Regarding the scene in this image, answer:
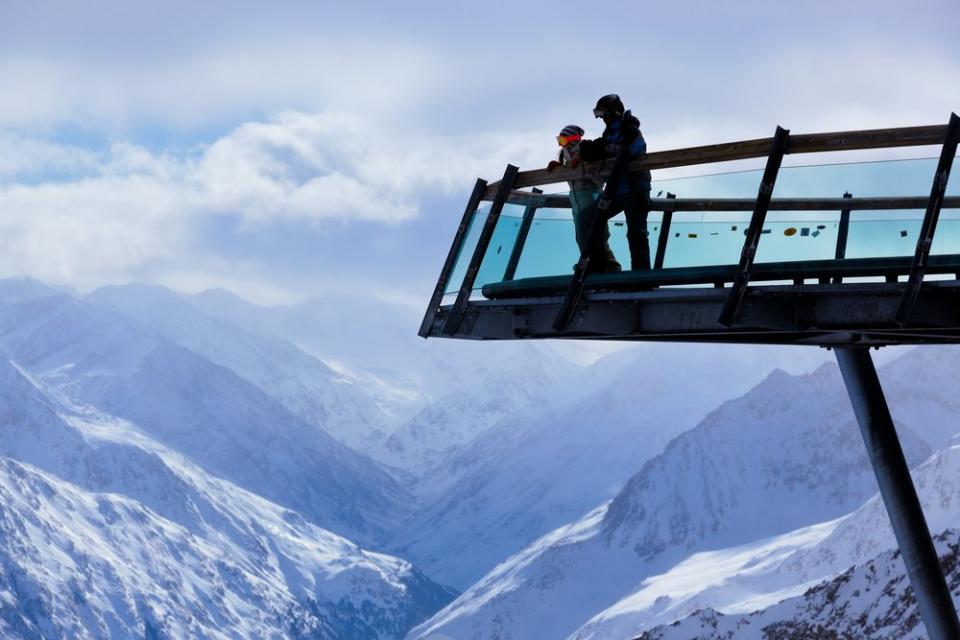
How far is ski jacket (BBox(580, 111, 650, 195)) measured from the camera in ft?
49.1

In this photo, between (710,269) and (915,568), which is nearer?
(710,269)

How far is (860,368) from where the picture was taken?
15883mm

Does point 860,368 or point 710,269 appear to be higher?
point 710,269

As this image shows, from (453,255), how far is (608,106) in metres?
2.53

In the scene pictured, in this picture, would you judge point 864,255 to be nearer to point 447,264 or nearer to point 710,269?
point 710,269

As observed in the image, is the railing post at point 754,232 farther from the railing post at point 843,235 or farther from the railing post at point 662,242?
the railing post at point 662,242

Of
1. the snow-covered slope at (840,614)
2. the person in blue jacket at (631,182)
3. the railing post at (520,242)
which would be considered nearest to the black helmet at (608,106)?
the person in blue jacket at (631,182)

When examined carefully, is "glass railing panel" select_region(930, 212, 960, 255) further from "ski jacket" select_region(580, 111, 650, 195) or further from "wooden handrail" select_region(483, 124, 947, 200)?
"ski jacket" select_region(580, 111, 650, 195)

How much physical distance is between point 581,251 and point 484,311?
1.66 m

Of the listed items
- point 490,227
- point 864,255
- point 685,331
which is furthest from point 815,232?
point 490,227

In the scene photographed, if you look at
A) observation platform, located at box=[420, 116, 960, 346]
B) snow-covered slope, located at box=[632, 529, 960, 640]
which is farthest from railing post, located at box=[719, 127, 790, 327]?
snow-covered slope, located at box=[632, 529, 960, 640]

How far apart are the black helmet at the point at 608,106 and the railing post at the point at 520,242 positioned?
144cm

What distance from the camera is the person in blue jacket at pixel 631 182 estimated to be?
1502 centimetres

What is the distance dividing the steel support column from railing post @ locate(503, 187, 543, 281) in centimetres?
359
